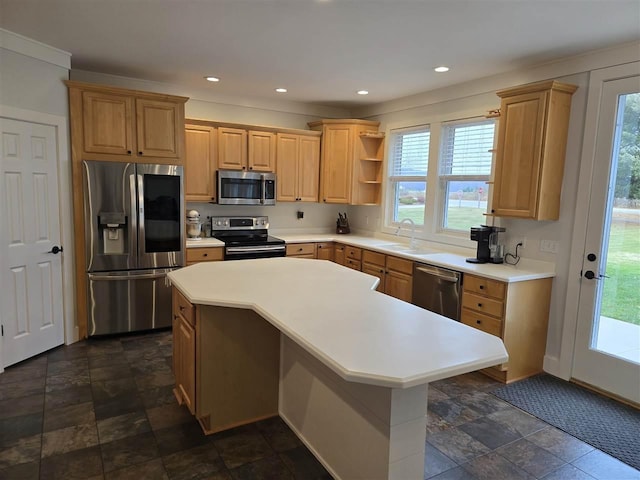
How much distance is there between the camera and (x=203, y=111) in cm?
491

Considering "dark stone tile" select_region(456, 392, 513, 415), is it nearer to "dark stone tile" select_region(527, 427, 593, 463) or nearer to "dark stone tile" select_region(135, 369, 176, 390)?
"dark stone tile" select_region(527, 427, 593, 463)

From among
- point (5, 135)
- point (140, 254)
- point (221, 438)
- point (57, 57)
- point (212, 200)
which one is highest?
point (57, 57)

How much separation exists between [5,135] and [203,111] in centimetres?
215

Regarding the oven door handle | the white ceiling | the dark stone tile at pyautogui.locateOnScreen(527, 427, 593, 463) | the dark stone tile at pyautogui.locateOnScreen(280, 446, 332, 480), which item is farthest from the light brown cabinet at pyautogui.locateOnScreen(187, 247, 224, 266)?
the dark stone tile at pyautogui.locateOnScreen(527, 427, 593, 463)

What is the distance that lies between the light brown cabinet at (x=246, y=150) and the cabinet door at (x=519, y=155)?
2.69 metres

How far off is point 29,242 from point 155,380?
5.26 ft

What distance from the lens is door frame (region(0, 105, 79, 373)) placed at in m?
3.58

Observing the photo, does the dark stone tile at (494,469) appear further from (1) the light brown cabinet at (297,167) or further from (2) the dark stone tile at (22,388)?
(1) the light brown cabinet at (297,167)

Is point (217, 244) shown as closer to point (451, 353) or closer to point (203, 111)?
point (203, 111)

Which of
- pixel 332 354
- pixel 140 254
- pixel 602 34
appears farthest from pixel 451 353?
pixel 140 254

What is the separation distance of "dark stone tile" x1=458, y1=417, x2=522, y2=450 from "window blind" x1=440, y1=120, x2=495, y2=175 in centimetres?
235

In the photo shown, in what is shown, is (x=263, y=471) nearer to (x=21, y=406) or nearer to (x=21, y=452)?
(x=21, y=452)

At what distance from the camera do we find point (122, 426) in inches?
100

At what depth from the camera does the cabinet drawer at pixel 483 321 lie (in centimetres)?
325
